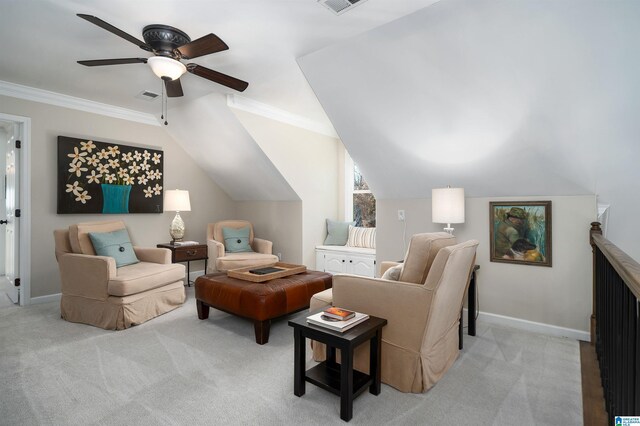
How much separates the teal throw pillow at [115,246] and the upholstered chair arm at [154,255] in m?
0.11

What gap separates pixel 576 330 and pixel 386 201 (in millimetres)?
2126

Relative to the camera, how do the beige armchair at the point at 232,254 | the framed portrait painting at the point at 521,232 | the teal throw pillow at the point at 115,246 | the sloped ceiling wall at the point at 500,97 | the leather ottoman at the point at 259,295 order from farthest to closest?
the beige armchair at the point at 232,254, the teal throw pillow at the point at 115,246, the framed portrait painting at the point at 521,232, the leather ottoman at the point at 259,295, the sloped ceiling wall at the point at 500,97

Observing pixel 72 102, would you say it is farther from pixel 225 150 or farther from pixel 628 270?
pixel 628 270

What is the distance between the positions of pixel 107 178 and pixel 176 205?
0.92m

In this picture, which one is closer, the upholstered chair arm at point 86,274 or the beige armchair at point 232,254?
the upholstered chair arm at point 86,274

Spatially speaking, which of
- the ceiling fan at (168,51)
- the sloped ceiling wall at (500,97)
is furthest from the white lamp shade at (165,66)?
the sloped ceiling wall at (500,97)

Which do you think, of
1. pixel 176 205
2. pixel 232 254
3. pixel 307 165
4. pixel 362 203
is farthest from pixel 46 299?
pixel 362 203

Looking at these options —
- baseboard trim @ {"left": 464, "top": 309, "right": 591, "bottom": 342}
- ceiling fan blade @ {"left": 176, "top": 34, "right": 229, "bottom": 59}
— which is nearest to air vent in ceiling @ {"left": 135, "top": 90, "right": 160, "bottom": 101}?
ceiling fan blade @ {"left": 176, "top": 34, "right": 229, "bottom": 59}

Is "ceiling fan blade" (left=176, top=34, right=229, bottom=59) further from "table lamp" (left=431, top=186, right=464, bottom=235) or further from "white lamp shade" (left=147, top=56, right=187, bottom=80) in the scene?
"table lamp" (left=431, top=186, right=464, bottom=235)

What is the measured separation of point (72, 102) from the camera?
409cm

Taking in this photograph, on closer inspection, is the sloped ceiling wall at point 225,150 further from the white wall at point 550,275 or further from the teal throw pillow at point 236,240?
the white wall at point 550,275

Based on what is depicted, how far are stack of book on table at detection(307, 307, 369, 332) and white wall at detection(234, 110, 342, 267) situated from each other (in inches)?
115

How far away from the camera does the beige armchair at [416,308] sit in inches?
76.5

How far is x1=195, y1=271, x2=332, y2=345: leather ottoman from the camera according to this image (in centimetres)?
273
